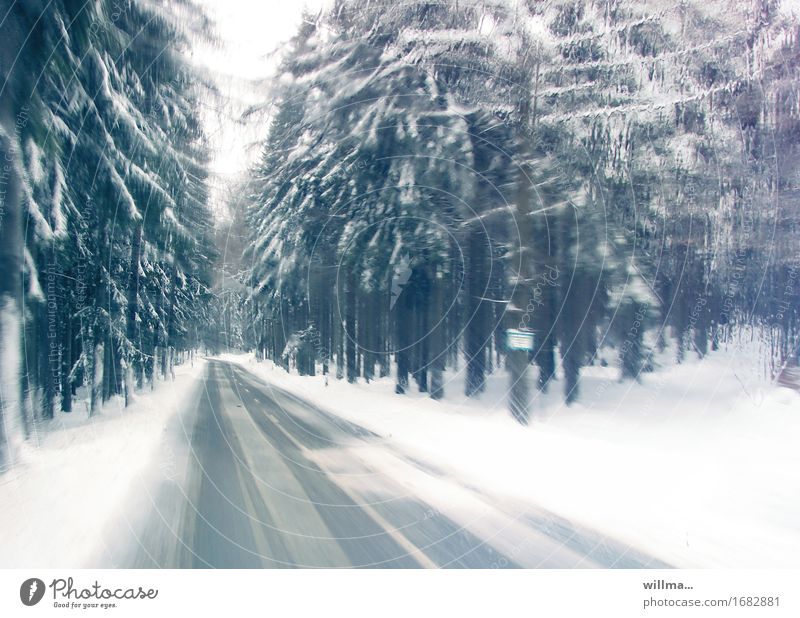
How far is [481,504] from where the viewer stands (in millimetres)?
3125

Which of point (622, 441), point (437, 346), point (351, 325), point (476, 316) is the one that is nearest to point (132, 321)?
point (351, 325)

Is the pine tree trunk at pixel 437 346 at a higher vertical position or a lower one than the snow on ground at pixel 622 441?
higher

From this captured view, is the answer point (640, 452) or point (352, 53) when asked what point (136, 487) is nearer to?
point (352, 53)

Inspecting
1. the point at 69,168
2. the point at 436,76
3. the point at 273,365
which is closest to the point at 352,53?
the point at 436,76

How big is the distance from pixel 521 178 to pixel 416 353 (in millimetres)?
1325

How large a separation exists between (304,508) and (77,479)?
4.33 ft

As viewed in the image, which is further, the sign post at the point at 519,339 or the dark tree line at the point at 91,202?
the sign post at the point at 519,339

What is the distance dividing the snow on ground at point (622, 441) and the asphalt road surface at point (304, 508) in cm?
11

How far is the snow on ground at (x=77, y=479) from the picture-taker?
2711 mm

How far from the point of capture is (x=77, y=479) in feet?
9.43

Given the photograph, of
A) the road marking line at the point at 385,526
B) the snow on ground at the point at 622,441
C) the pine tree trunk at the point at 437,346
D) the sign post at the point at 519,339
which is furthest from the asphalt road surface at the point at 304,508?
the sign post at the point at 519,339

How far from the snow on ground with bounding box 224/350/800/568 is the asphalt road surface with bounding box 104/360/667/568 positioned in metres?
0.11

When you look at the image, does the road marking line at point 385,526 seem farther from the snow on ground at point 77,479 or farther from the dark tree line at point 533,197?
the snow on ground at point 77,479

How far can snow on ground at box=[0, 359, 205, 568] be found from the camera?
8.89 feet
